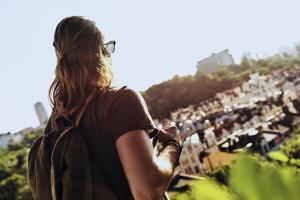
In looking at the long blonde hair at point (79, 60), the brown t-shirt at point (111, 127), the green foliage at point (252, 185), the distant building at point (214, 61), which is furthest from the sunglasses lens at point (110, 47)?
the distant building at point (214, 61)

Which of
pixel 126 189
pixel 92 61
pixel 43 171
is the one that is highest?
pixel 92 61

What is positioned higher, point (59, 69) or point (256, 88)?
point (59, 69)

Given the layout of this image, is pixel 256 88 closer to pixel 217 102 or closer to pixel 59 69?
pixel 217 102

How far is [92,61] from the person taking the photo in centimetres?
106

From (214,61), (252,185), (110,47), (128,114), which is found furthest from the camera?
(214,61)

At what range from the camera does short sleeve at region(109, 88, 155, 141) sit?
3.16ft

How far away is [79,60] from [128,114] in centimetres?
20

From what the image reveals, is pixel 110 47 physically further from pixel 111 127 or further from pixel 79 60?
pixel 111 127

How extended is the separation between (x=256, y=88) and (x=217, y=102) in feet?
12.6

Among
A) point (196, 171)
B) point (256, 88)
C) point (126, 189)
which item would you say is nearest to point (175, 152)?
point (126, 189)

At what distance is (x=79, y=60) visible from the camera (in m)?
1.06

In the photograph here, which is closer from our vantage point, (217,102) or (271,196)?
(271,196)

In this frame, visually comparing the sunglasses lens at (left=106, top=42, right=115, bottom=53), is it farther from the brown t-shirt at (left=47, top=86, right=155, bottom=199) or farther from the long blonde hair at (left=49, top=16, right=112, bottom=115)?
the brown t-shirt at (left=47, top=86, right=155, bottom=199)

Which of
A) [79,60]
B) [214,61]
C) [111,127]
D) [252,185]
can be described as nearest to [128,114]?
[111,127]
